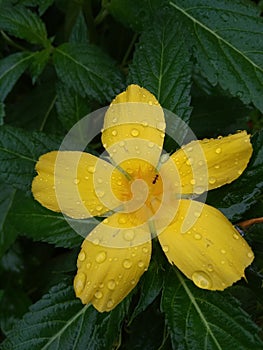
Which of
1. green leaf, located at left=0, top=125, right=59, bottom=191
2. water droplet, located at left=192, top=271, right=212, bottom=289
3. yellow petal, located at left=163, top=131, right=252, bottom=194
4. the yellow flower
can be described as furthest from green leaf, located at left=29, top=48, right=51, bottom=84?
water droplet, located at left=192, top=271, right=212, bottom=289

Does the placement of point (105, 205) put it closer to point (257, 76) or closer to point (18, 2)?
point (257, 76)

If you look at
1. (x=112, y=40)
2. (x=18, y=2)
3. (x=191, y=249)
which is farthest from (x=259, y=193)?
(x=112, y=40)

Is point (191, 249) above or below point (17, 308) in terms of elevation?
above

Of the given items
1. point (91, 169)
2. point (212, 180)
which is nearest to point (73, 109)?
point (91, 169)

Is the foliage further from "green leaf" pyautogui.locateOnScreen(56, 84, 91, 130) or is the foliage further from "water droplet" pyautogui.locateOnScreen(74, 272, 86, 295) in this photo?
"water droplet" pyautogui.locateOnScreen(74, 272, 86, 295)

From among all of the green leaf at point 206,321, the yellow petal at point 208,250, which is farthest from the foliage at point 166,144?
the yellow petal at point 208,250
